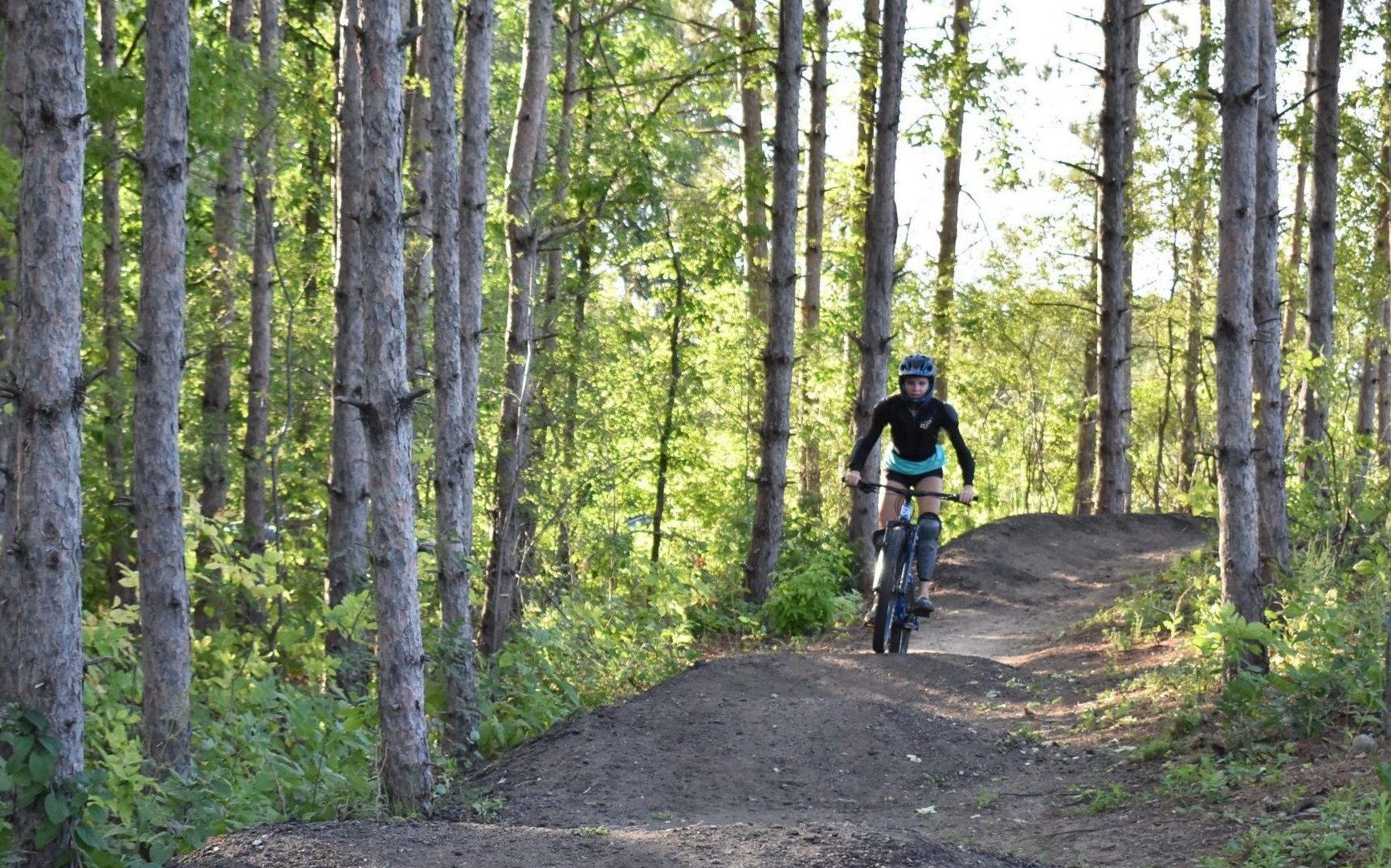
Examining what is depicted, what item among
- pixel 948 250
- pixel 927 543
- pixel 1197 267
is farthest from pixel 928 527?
pixel 1197 267

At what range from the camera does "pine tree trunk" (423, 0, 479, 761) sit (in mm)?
9961

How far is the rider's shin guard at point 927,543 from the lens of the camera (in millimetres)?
10781

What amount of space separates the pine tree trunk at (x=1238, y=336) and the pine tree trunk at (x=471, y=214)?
5.50m

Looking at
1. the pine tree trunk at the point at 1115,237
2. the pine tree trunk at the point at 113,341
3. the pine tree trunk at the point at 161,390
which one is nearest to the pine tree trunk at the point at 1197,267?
the pine tree trunk at the point at 1115,237

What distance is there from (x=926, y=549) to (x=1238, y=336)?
3117 millimetres

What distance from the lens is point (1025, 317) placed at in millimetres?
26344

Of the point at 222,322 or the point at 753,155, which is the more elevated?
the point at 753,155

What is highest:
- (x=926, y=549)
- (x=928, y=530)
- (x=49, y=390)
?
(x=49, y=390)

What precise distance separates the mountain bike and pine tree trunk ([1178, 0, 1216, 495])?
1017 centimetres

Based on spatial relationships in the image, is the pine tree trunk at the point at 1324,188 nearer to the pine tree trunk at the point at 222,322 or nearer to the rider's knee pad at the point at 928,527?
the rider's knee pad at the point at 928,527

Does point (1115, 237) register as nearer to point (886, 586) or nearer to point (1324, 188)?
point (1324, 188)

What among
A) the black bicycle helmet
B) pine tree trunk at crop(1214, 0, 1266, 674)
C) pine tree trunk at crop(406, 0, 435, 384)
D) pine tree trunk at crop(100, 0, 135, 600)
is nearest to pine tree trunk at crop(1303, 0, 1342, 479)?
the black bicycle helmet

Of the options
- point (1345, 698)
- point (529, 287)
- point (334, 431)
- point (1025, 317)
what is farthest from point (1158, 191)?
point (1345, 698)

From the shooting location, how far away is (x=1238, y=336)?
859cm
